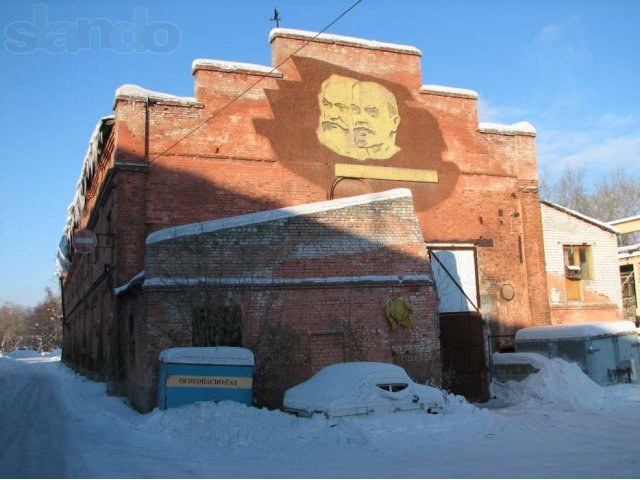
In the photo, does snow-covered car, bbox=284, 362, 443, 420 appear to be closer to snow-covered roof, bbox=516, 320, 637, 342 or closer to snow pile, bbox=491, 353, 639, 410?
snow pile, bbox=491, 353, 639, 410

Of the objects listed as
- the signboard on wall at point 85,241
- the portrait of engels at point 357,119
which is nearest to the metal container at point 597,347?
the portrait of engels at point 357,119

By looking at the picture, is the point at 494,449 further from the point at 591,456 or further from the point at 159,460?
the point at 159,460

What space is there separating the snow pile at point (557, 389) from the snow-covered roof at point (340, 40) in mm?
10218

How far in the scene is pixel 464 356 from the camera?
16.5 meters

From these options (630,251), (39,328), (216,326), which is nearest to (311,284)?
(216,326)

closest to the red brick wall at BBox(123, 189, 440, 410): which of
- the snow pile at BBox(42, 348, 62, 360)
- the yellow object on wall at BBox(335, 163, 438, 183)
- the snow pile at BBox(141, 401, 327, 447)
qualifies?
the snow pile at BBox(141, 401, 327, 447)

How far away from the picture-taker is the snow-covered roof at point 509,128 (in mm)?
20641

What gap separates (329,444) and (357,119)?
1194 centimetres

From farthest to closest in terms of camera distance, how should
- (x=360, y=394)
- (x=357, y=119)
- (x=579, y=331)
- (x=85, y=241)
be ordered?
(x=357, y=119), (x=85, y=241), (x=579, y=331), (x=360, y=394)

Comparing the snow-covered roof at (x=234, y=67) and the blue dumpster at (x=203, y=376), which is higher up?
the snow-covered roof at (x=234, y=67)

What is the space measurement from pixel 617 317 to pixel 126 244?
1674 cm

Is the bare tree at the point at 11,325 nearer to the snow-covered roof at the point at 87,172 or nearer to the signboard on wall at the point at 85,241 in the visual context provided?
the snow-covered roof at the point at 87,172

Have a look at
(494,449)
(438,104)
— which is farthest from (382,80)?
(494,449)

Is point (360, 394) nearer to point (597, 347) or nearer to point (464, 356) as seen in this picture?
point (464, 356)
